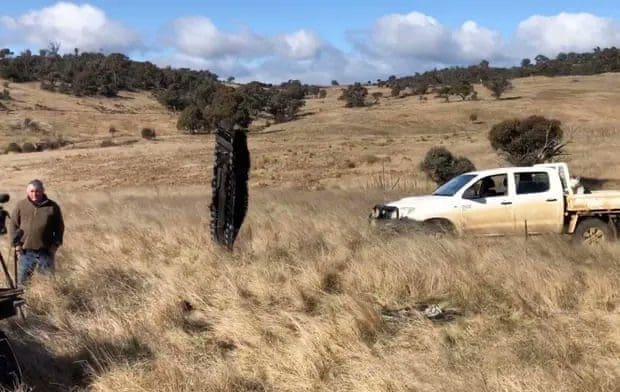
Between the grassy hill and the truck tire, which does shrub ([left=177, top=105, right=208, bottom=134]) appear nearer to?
the grassy hill

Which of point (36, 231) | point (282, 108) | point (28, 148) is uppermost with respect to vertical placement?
point (282, 108)

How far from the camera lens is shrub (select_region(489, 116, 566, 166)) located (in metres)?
30.4

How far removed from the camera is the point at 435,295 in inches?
295

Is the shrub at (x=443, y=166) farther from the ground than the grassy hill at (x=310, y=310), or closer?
closer

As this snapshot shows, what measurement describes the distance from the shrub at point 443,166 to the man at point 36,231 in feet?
68.1

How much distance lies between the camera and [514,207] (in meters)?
13.1

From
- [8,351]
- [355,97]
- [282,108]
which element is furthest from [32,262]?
[355,97]

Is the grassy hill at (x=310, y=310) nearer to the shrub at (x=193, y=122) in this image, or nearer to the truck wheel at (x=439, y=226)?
the truck wheel at (x=439, y=226)

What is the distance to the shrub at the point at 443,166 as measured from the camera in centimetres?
2872

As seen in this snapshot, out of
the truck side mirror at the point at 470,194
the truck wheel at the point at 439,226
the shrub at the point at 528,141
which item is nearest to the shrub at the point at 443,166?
the shrub at the point at 528,141

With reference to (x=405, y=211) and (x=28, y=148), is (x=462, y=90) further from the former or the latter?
(x=405, y=211)

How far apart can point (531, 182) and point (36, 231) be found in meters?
8.47

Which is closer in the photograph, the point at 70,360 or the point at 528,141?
the point at 70,360

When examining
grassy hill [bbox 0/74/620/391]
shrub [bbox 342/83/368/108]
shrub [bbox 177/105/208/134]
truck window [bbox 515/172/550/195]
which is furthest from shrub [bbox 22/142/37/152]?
truck window [bbox 515/172/550/195]
